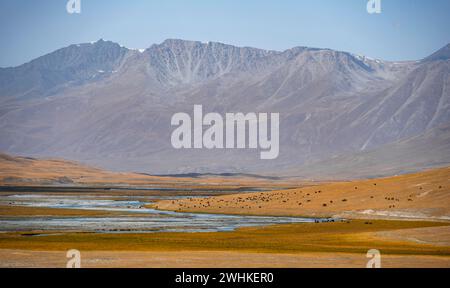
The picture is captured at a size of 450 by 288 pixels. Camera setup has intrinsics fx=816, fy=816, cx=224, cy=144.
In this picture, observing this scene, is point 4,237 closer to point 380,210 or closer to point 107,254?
point 107,254

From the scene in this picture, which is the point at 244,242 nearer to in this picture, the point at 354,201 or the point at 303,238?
the point at 303,238

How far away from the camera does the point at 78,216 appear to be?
90.6m

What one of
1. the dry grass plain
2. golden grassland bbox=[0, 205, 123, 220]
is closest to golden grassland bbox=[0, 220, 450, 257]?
the dry grass plain

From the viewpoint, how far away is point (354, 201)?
9938 centimetres

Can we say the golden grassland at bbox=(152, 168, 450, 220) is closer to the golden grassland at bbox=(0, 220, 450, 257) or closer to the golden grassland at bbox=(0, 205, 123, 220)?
the golden grassland at bbox=(0, 205, 123, 220)

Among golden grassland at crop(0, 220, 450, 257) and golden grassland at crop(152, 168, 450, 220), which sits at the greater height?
golden grassland at crop(152, 168, 450, 220)

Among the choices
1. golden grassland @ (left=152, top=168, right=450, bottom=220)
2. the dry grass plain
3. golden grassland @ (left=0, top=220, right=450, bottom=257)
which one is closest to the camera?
the dry grass plain

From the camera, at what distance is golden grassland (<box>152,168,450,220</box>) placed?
8844 centimetres

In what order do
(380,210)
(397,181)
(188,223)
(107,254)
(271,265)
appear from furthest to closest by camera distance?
1. (397,181)
2. (380,210)
3. (188,223)
4. (107,254)
5. (271,265)

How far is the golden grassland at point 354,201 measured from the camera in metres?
88.4

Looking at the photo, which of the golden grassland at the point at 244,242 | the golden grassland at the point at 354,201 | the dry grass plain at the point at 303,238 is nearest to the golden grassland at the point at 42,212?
the dry grass plain at the point at 303,238

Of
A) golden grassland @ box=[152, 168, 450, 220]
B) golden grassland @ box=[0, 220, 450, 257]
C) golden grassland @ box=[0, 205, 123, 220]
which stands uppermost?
golden grassland @ box=[152, 168, 450, 220]
